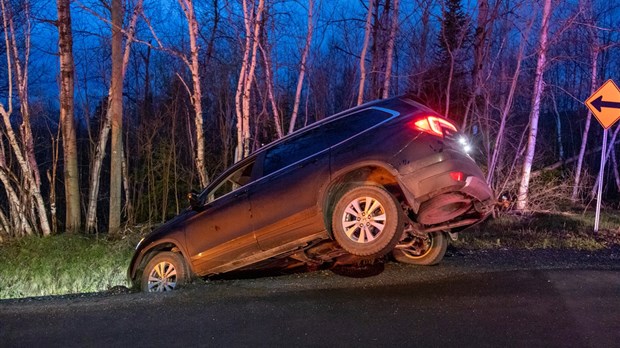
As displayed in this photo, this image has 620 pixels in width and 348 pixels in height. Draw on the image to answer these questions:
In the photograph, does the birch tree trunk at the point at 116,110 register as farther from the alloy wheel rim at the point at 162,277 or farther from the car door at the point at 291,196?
the car door at the point at 291,196

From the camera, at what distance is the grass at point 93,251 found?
26.7 ft

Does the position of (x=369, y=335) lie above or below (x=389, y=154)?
below

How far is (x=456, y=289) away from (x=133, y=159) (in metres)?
19.6

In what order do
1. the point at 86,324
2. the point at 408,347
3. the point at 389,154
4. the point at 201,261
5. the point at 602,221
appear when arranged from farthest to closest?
the point at 602,221 < the point at 201,261 < the point at 389,154 < the point at 86,324 < the point at 408,347

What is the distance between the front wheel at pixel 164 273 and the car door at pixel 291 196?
1.42 metres

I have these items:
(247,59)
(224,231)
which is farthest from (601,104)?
(224,231)

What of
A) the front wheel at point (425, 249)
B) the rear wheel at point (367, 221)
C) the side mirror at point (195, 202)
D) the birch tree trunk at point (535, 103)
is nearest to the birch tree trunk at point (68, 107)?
the side mirror at point (195, 202)

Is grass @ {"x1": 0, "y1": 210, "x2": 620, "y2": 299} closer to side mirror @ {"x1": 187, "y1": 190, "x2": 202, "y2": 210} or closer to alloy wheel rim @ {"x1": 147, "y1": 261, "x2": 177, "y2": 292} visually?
alloy wheel rim @ {"x1": 147, "y1": 261, "x2": 177, "y2": 292}

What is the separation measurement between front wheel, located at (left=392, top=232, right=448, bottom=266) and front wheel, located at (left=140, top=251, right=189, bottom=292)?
2.96 m

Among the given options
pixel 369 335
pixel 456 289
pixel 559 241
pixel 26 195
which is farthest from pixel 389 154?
pixel 26 195

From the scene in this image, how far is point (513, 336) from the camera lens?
4.58m

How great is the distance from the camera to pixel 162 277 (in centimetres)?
723

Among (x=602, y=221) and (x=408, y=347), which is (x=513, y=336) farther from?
(x=602, y=221)

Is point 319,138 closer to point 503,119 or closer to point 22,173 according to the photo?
point 503,119
